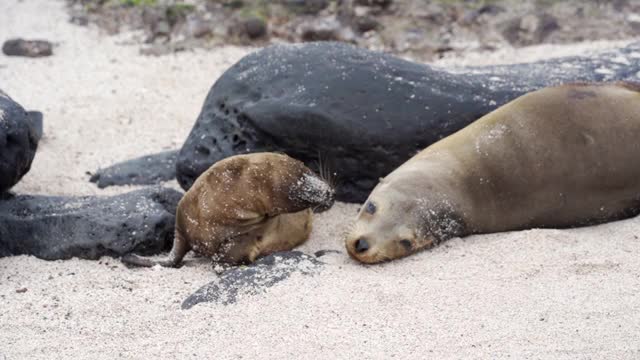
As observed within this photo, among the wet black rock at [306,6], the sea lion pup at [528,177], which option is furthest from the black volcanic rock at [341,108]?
the wet black rock at [306,6]

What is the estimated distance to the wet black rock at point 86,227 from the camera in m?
5.01

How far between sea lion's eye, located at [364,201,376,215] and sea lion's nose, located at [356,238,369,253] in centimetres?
24

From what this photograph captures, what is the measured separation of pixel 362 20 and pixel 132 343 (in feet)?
19.0

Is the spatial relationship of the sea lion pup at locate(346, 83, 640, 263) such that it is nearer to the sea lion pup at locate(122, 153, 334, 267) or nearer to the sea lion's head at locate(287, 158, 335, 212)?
the sea lion's head at locate(287, 158, 335, 212)

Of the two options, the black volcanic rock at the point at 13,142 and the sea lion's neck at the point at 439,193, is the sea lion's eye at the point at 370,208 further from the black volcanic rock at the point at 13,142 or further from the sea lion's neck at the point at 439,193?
the black volcanic rock at the point at 13,142

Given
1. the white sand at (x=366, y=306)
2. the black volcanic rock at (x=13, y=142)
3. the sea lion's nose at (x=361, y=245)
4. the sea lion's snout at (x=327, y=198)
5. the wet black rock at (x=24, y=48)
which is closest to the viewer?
the white sand at (x=366, y=306)

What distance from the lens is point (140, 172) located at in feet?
20.7

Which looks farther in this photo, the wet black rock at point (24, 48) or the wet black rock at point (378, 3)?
the wet black rock at point (378, 3)

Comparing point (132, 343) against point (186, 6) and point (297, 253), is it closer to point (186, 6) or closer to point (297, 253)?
point (297, 253)

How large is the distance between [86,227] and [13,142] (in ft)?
2.25

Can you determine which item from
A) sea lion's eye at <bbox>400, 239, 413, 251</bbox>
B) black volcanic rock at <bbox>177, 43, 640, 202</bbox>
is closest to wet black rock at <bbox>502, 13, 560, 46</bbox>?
black volcanic rock at <bbox>177, 43, 640, 202</bbox>

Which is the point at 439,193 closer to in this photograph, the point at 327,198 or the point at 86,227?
the point at 327,198

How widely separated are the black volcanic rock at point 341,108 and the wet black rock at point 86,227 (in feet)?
→ 2.18

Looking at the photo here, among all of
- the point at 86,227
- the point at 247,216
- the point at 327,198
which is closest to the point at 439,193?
the point at 327,198
